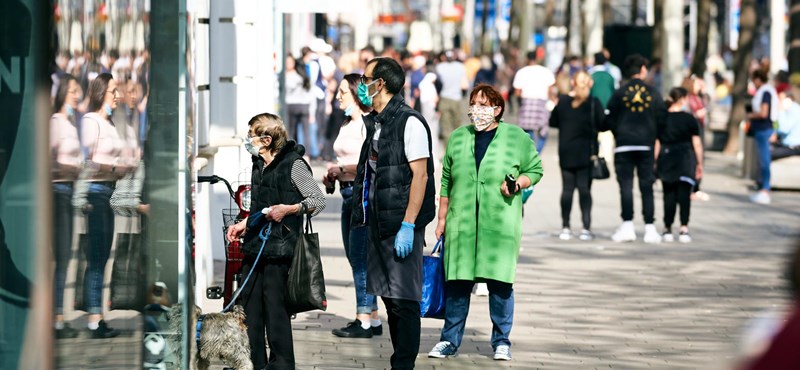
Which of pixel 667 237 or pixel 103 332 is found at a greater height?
pixel 103 332

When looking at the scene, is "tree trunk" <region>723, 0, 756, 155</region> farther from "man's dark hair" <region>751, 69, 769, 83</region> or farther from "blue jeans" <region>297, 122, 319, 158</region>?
"blue jeans" <region>297, 122, 319, 158</region>

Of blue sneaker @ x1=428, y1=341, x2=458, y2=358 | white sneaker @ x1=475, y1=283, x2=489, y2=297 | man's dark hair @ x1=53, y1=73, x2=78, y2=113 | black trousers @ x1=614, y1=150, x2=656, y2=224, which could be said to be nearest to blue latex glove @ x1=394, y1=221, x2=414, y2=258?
blue sneaker @ x1=428, y1=341, x2=458, y2=358

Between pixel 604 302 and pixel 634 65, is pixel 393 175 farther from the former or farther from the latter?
pixel 634 65

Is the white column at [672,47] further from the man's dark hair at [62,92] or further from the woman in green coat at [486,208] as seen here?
the man's dark hair at [62,92]

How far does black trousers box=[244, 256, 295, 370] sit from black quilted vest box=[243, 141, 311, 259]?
3.7 inches

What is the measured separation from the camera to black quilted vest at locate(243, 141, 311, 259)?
7.82m

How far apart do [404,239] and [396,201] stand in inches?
7.6

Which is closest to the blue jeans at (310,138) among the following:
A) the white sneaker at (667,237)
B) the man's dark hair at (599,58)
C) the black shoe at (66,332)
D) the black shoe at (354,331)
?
the man's dark hair at (599,58)

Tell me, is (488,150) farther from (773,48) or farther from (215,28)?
(773,48)

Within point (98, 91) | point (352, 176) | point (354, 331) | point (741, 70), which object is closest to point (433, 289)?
point (354, 331)

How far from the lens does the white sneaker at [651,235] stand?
15.5 m

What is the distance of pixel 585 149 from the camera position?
15078 mm

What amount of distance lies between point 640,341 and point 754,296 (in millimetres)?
2434

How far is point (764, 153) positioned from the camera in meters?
19.9
